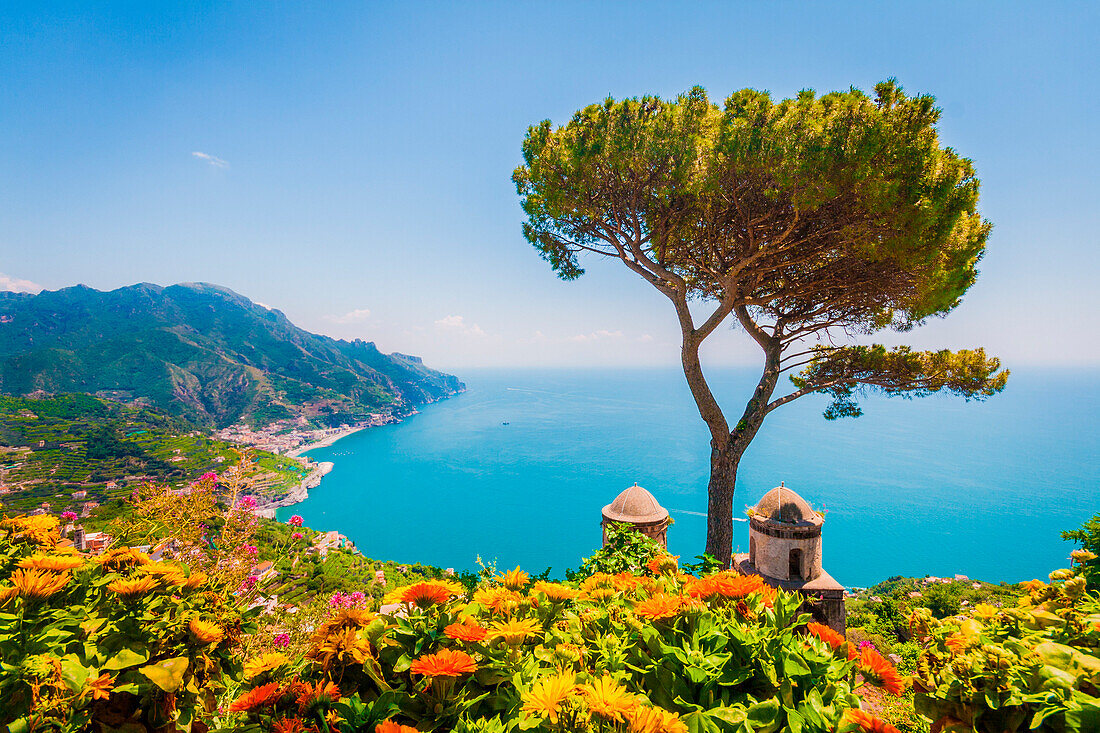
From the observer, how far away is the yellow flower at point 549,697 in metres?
0.73

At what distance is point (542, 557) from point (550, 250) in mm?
32659

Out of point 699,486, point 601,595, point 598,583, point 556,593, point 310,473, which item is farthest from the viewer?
point 699,486

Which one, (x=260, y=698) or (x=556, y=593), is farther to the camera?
(x=556, y=593)

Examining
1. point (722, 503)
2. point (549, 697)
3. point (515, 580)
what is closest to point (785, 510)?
point (722, 503)

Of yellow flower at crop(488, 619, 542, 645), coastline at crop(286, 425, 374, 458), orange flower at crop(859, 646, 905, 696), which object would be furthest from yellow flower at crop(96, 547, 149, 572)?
coastline at crop(286, 425, 374, 458)

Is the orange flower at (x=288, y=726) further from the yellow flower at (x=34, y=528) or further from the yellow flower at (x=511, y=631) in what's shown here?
the yellow flower at (x=34, y=528)

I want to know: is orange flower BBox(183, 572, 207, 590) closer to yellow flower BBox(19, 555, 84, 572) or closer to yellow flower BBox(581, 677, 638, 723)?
yellow flower BBox(19, 555, 84, 572)

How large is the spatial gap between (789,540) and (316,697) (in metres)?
7.72

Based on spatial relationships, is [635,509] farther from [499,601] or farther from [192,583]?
[192,583]

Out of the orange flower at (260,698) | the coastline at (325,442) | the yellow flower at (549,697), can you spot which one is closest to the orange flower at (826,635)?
the yellow flower at (549,697)

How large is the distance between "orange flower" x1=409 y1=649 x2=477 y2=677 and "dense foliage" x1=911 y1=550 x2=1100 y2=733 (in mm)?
942

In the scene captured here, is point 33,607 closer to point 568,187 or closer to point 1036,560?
point 568,187

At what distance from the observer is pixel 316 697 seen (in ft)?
2.88

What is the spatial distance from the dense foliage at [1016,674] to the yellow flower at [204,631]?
5.45 ft
